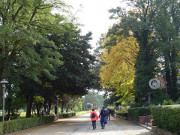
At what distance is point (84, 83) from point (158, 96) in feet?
30.2

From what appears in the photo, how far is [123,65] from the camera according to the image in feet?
99.0

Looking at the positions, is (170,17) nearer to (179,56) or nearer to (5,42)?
(179,56)

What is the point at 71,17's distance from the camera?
64.4 ft

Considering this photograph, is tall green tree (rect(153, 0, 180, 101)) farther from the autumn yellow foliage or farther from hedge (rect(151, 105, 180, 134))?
hedge (rect(151, 105, 180, 134))

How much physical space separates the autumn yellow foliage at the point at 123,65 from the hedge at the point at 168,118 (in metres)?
15.1

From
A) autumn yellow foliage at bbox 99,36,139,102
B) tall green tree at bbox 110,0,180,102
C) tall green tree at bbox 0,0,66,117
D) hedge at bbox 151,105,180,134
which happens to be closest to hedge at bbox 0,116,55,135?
tall green tree at bbox 0,0,66,117

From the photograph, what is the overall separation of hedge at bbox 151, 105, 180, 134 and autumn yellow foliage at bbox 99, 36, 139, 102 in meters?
15.1

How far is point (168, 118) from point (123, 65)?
62.8 feet

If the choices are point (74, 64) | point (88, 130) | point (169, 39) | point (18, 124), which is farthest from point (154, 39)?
point (18, 124)

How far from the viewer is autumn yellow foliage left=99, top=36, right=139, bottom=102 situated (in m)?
28.9

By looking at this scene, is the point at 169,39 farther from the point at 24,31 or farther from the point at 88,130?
the point at 24,31

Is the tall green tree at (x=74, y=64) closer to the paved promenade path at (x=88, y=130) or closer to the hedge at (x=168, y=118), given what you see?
the paved promenade path at (x=88, y=130)

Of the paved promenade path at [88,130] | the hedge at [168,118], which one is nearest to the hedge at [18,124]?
the paved promenade path at [88,130]

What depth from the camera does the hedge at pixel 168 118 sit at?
33.1 ft
